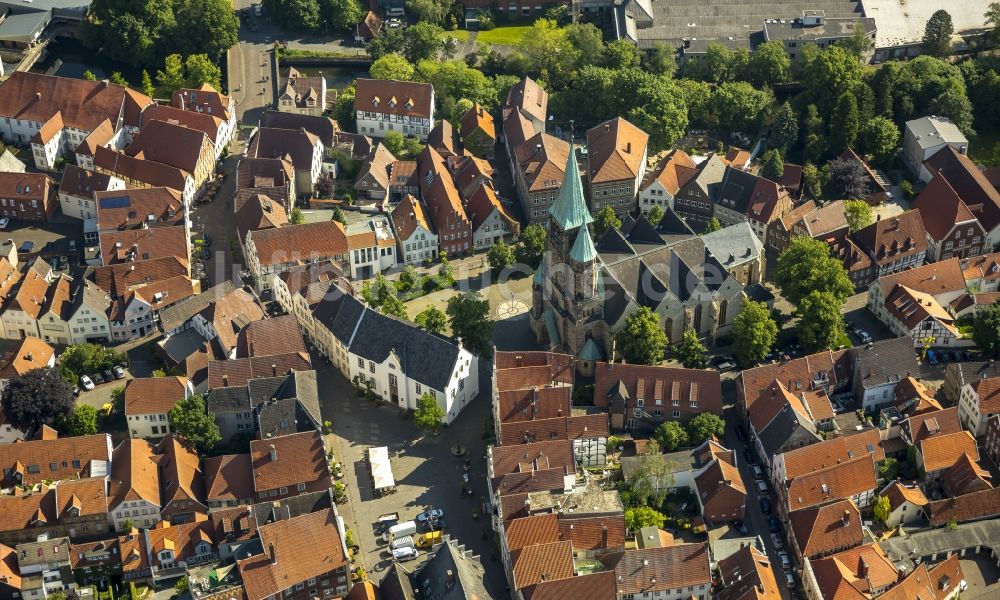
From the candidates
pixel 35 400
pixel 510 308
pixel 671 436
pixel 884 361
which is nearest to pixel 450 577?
pixel 671 436

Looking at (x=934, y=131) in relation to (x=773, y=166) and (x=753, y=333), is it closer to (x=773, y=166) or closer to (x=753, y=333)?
(x=773, y=166)

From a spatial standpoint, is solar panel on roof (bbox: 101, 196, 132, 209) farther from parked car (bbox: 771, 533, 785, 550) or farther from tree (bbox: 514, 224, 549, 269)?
parked car (bbox: 771, 533, 785, 550)

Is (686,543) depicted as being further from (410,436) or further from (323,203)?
(323,203)

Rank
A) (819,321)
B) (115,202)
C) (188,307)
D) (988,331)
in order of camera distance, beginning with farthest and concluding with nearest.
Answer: (115,202) → (188,307) → (819,321) → (988,331)

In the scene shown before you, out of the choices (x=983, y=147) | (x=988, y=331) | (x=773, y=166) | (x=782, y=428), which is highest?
(x=773, y=166)

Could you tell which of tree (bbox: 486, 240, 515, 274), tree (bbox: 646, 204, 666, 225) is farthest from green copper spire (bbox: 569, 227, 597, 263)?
tree (bbox: 646, 204, 666, 225)

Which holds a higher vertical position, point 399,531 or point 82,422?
point 82,422
